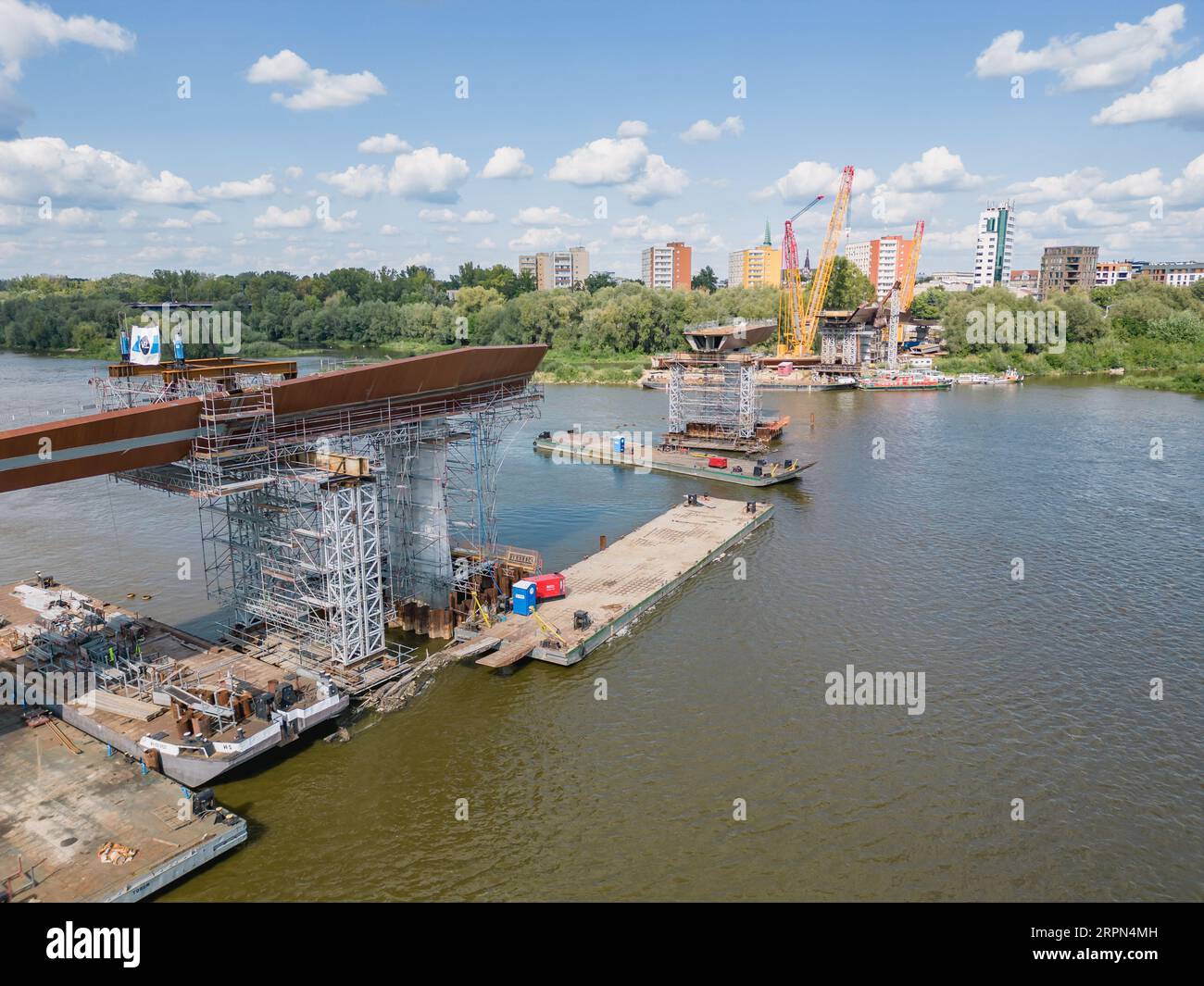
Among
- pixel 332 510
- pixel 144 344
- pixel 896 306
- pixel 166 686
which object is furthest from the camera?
pixel 896 306

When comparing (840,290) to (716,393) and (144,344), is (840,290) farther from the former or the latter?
(144,344)

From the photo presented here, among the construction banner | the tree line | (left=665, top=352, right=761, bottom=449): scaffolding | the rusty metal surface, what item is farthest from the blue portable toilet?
the tree line

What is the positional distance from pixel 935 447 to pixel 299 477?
71487 millimetres

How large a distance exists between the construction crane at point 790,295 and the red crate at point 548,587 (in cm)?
11953

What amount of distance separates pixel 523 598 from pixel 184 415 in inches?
670

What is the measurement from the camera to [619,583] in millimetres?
43156

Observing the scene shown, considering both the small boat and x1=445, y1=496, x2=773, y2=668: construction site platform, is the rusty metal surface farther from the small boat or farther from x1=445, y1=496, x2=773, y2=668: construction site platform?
the small boat

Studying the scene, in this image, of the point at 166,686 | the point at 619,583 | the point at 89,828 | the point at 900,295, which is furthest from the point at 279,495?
the point at 900,295

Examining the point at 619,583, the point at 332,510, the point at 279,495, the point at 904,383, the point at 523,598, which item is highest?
the point at 904,383

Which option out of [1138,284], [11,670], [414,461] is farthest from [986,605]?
[1138,284]

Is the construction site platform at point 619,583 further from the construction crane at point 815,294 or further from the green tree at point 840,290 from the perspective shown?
the green tree at point 840,290

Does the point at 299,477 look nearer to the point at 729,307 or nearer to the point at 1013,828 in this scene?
the point at 1013,828

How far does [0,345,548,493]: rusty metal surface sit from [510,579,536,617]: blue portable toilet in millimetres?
9474

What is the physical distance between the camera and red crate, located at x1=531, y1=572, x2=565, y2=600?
40094 mm
